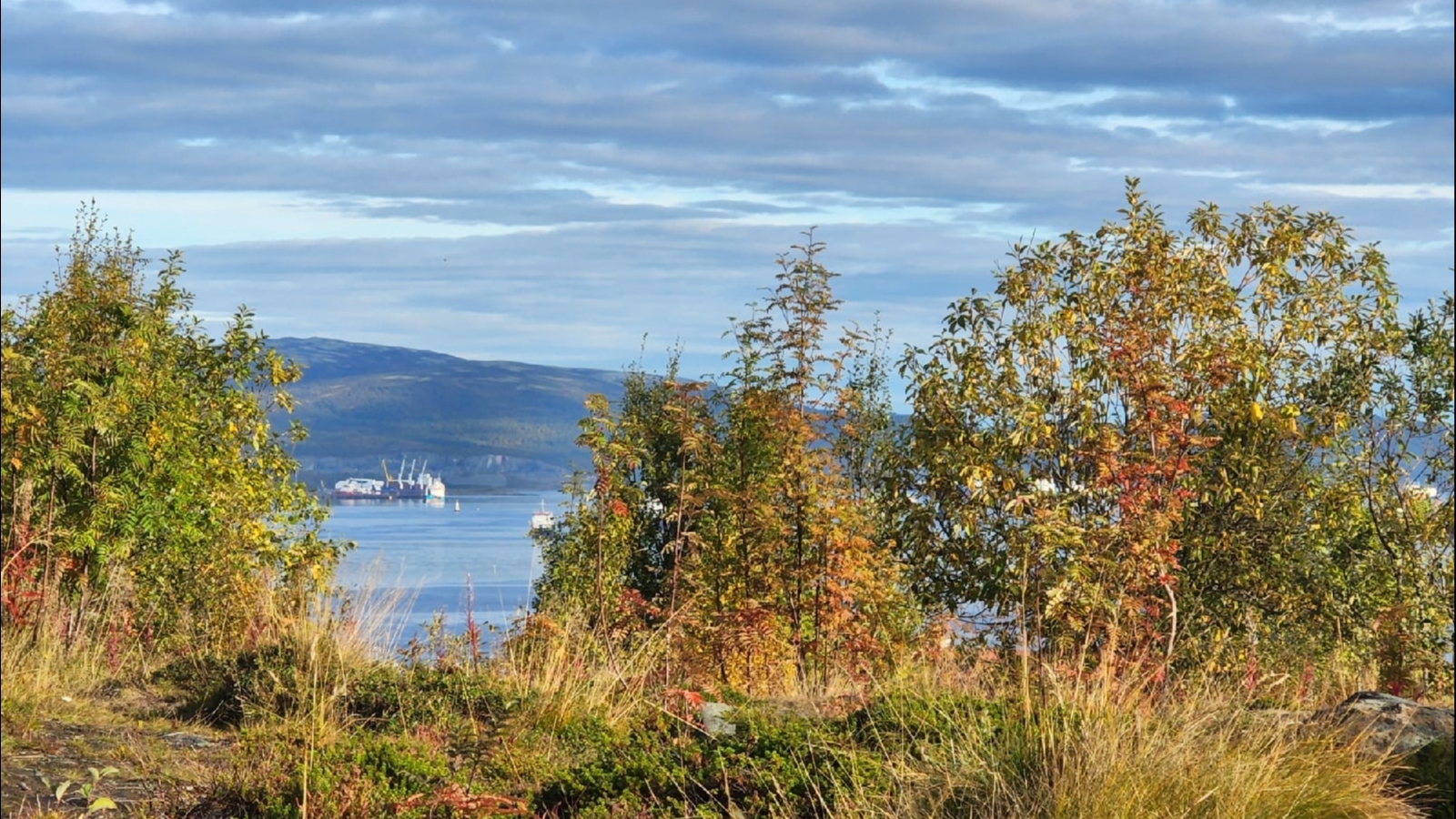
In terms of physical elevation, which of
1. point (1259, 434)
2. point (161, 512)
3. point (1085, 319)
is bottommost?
point (161, 512)

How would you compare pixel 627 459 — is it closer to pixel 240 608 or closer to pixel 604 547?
pixel 240 608

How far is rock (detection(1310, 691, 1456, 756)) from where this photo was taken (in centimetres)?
646

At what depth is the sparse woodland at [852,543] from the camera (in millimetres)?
7426

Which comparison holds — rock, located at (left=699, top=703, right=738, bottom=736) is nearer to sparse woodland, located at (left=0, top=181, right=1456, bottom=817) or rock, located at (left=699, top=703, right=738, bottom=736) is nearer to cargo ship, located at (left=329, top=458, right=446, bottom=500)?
sparse woodland, located at (left=0, top=181, right=1456, bottom=817)

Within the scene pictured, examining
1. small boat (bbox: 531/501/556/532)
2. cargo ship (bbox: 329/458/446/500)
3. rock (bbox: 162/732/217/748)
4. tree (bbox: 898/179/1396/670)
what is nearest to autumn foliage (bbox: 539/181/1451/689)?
tree (bbox: 898/179/1396/670)

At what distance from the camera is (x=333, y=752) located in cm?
608

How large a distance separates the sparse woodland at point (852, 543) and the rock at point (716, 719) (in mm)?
47

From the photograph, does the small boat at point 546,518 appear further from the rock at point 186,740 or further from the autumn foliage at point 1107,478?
the rock at point 186,740

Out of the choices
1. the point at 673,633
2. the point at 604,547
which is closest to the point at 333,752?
the point at 673,633

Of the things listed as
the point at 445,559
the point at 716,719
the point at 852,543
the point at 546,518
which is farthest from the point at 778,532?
the point at 445,559

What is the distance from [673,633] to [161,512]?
164 inches

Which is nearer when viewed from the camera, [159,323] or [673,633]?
[673,633]

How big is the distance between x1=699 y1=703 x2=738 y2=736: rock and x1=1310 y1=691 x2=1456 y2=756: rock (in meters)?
2.48

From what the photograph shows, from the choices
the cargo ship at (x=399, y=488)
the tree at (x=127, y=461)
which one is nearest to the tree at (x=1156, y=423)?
the tree at (x=127, y=461)
